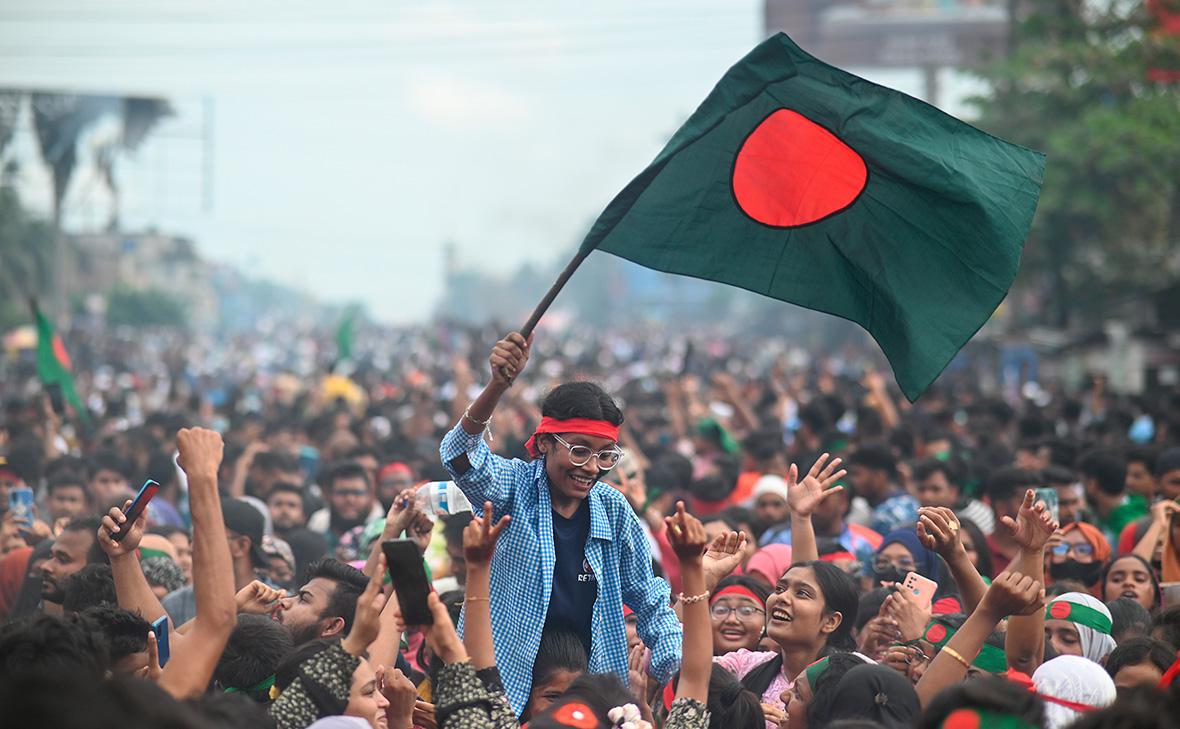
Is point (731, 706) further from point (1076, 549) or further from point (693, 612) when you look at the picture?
point (1076, 549)

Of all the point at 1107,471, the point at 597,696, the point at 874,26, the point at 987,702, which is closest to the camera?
the point at 987,702

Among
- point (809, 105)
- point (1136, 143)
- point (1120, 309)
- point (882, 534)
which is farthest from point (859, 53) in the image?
point (809, 105)

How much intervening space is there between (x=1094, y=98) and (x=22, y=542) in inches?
861

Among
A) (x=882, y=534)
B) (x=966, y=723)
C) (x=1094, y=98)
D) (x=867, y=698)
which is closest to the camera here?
(x=966, y=723)

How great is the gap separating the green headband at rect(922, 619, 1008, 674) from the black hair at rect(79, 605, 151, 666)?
2713mm

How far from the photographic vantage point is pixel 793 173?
5348 millimetres

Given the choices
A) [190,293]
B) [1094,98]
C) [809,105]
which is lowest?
[190,293]

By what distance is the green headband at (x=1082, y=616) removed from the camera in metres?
5.53

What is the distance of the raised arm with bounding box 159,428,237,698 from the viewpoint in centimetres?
377

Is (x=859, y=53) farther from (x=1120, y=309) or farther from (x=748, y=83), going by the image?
(x=748, y=83)

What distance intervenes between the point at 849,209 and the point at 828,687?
1889 mm

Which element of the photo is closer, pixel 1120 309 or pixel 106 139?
pixel 1120 309

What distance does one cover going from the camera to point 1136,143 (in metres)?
20.6

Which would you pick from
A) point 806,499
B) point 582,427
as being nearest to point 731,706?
point 582,427
